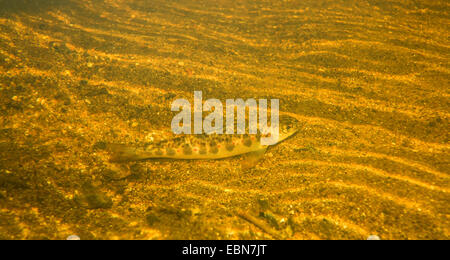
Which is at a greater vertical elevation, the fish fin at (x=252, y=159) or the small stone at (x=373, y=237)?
the fish fin at (x=252, y=159)

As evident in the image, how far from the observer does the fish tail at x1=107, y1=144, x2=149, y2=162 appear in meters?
2.58

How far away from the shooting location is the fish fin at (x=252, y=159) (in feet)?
8.73

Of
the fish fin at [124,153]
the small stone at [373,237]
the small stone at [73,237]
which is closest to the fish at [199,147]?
the fish fin at [124,153]

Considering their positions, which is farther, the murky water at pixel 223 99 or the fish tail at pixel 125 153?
the fish tail at pixel 125 153

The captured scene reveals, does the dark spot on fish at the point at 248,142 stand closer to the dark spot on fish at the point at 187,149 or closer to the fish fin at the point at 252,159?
the fish fin at the point at 252,159

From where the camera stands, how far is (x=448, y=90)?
3035 millimetres

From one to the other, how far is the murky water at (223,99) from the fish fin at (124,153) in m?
0.07

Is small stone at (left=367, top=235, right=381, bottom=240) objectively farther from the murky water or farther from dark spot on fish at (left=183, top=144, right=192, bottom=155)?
dark spot on fish at (left=183, top=144, right=192, bottom=155)

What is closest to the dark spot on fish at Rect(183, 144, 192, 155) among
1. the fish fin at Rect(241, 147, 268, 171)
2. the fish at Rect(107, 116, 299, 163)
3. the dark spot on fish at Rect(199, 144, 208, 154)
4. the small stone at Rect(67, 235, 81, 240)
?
the fish at Rect(107, 116, 299, 163)
